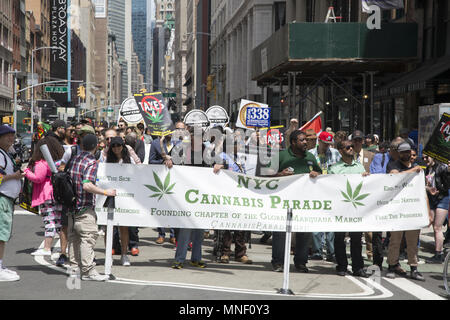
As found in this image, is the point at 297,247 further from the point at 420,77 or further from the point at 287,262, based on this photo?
the point at 420,77

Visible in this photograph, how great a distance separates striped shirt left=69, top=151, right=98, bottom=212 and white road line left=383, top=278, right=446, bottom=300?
13.8 feet

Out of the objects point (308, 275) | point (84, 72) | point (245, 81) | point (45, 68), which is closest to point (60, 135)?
point (308, 275)

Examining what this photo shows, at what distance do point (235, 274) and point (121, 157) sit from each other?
95.8 inches

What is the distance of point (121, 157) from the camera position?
31.6 ft

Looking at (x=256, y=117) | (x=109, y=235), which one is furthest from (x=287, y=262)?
(x=256, y=117)

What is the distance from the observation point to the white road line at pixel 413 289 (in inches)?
309

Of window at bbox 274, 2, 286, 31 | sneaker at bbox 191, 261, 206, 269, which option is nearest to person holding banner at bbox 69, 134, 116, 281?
sneaker at bbox 191, 261, 206, 269

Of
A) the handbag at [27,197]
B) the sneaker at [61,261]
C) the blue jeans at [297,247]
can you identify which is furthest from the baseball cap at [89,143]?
the blue jeans at [297,247]

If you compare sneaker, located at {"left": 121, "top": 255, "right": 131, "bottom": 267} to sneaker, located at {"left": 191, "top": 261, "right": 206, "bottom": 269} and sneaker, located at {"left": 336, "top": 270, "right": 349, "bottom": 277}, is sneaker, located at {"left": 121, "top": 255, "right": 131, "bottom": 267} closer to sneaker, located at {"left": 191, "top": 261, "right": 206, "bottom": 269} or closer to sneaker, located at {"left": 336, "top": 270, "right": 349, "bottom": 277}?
sneaker, located at {"left": 191, "top": 261, "right": 206, "bottom": 269}

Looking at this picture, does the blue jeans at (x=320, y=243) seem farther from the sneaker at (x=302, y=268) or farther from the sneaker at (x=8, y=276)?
the sneaker at (x=8, y=276)

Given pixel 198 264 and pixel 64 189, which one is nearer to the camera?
pixel 64 189

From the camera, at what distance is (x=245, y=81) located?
52938mm

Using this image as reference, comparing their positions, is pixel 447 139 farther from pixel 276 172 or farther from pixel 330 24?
pixel 330 24
